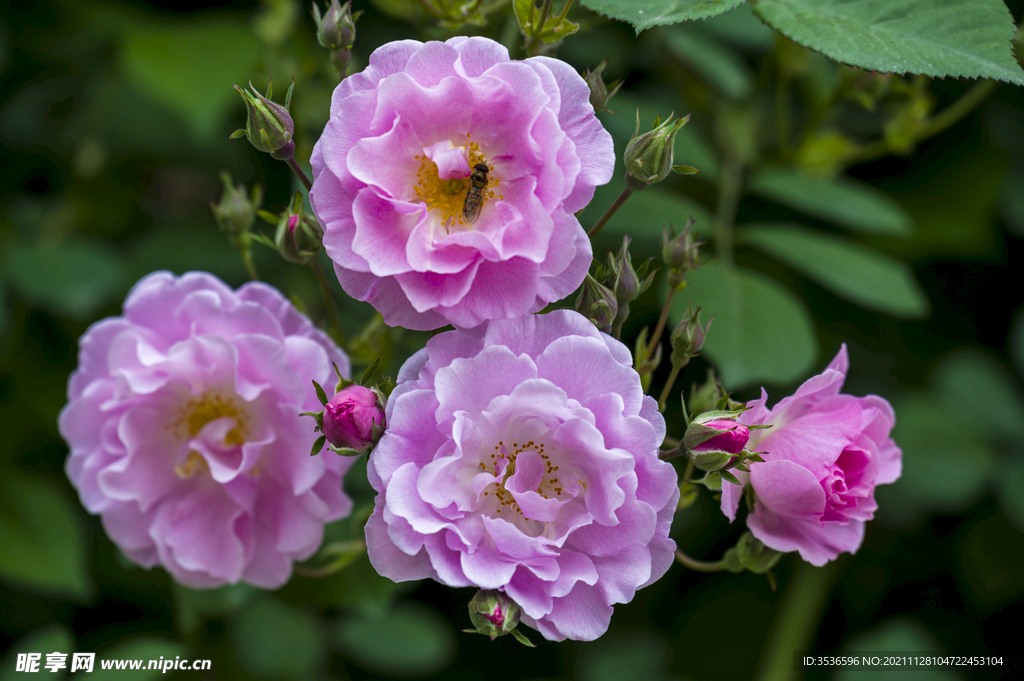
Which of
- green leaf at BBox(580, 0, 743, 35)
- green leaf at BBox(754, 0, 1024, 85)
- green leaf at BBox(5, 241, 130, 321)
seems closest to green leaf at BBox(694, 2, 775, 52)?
green leaf at BBox(754, 0, 1024, 85)

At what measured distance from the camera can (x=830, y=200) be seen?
1784mm

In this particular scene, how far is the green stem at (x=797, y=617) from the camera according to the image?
1813 mm

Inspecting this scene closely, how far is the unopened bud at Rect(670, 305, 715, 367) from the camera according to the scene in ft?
3.37

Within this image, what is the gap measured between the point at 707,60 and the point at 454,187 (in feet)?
3.60

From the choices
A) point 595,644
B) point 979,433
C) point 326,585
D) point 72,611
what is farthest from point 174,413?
point 979,433

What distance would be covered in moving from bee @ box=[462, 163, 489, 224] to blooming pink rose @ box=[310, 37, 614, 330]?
0.02 m

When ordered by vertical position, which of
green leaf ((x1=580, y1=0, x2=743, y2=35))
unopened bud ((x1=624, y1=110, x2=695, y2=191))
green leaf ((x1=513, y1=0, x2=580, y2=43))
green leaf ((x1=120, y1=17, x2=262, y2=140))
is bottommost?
green leaf ((x1=120, y1=17, x2=262, y2=140))

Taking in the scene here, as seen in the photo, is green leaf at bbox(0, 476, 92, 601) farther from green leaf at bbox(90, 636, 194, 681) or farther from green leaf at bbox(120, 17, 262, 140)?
green leaf at bbox(120, 17, 262, 140)

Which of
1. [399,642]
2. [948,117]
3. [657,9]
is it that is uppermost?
[657,9]

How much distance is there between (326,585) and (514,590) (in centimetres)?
86

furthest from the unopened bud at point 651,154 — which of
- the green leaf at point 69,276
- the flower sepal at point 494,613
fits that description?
the green leaf at point 69,276

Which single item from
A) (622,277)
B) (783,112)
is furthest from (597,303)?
(783,112)

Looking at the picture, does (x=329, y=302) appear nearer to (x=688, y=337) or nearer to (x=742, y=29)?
(x=688, y=337)

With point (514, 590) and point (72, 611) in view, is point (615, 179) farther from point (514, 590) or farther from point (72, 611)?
point (72, 611)
